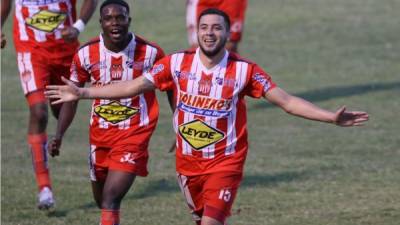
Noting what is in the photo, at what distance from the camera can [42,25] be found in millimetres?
11805

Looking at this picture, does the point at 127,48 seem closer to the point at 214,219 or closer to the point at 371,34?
the point at 214,219

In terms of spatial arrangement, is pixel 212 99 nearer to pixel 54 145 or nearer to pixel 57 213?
pixel 54 145

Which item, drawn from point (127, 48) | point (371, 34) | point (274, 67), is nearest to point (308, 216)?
point (127, 48)

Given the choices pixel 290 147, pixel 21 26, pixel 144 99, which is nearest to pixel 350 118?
pixel 144 99

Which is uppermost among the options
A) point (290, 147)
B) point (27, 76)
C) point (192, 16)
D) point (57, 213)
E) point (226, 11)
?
point (27, 76)

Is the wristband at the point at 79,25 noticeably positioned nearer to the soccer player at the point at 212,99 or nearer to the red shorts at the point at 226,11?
the soccer player at the point at 212,99

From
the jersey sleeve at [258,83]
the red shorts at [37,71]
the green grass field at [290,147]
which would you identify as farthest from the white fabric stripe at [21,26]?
the jersey sleeve at [258,83]

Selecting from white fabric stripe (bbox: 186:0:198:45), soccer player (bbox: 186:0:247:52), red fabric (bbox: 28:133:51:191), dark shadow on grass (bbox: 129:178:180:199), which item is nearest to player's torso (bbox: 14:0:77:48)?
red fabric (bbox: 28:133:51:191)

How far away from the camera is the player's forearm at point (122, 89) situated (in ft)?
28.1

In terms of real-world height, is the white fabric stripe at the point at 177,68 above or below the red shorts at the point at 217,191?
above

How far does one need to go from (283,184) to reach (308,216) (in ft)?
5.21

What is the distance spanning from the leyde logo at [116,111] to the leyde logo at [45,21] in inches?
88.0

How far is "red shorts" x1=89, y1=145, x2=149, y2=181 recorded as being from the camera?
31.7ft

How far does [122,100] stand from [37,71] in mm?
2159
